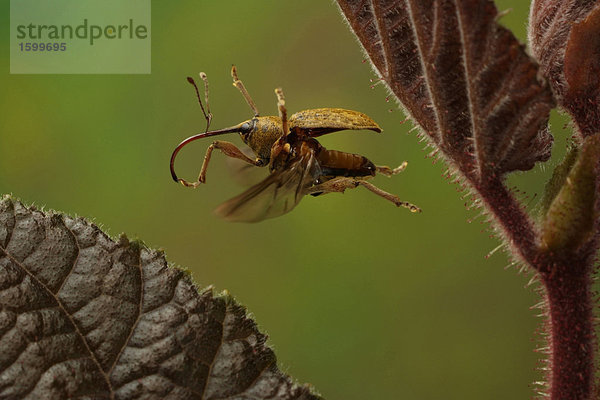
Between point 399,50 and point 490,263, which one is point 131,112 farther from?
point 399,50

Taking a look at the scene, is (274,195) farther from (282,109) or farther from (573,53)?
(573,53)

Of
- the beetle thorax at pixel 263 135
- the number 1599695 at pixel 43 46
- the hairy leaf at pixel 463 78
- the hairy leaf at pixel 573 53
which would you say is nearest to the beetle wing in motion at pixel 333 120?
the beetle thorax at pixel 263 135

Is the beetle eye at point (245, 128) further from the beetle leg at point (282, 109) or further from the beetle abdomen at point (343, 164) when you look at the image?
the beetle abdomen at point (343, 164)

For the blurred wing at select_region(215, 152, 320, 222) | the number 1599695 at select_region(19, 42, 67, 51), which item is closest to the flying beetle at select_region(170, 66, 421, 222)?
the blurred wing at select_region(215, 152, 320, 222)

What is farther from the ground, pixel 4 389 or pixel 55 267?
pixel 55 267

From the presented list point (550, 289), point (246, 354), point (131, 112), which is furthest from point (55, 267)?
point (131, 112)

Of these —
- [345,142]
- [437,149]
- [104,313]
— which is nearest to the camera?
[104,313]
